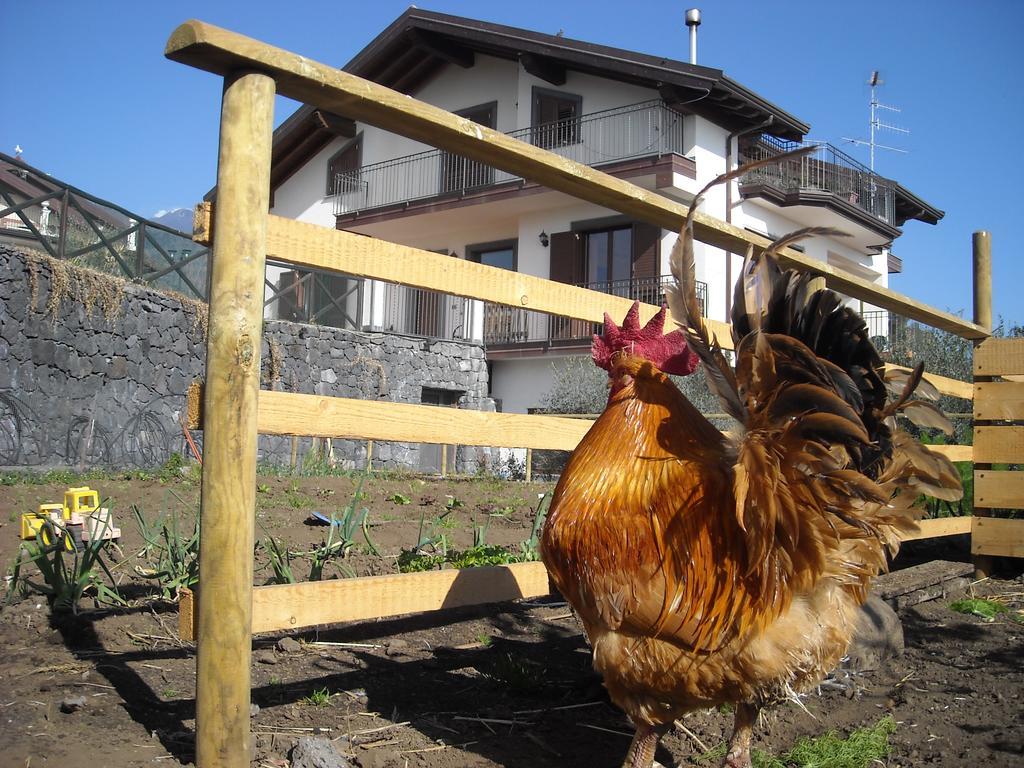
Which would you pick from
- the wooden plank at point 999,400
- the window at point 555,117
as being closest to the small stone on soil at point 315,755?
the wooden plank at point 999,400

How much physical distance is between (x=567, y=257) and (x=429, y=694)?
17206 mm

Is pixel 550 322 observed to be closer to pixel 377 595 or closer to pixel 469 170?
pixel 469 170

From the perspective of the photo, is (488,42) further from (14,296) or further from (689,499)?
(689,499)

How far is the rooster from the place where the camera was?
7.73 ft

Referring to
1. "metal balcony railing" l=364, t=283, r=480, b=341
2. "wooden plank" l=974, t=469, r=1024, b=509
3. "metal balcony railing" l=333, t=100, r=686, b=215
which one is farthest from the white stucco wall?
"wooden plank" l=974, t=469, r=1024, b=509

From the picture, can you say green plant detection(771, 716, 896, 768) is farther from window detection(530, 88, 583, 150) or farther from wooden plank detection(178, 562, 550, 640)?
window detection(530, 88, 583, 150)

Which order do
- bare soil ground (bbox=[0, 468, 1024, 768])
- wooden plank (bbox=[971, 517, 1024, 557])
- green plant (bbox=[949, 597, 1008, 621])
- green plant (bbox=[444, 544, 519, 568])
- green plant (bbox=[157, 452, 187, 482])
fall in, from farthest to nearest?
green plant (bbox=[157, 452, 187, 482]), wooden plank (bbox=[971, 517, 1024, 557]), green plant (bbox=[949, 597, 1008, 621]), green plant (bbox=[444, 544, 519, 568]), bare soil ground (bbox=[0, 468, 1024, 768])

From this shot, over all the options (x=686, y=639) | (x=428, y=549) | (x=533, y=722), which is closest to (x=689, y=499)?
(x=686, y=639)

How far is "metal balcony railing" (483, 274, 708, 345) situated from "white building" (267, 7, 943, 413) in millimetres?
61

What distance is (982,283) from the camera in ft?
19.3

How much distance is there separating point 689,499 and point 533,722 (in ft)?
3.75

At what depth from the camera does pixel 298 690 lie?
2.97m

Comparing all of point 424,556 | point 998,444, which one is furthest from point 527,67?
point 424,556

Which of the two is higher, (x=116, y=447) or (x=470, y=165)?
(x=470, y=165)
